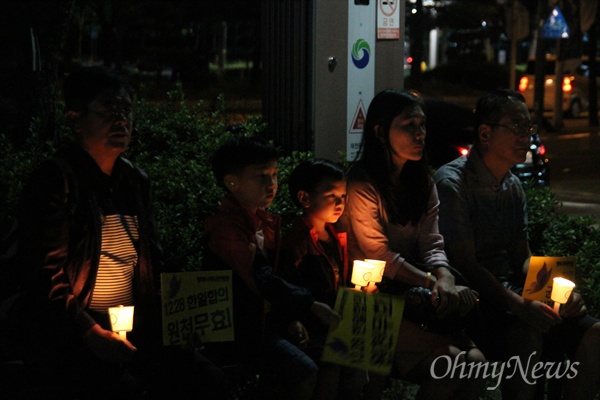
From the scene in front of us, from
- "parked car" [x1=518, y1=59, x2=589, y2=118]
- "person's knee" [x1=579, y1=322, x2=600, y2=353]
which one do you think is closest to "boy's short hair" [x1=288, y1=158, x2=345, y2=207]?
"person's knee" [x1=579, y1=322, x2=600, y2=353]

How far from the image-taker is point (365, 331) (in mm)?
4219

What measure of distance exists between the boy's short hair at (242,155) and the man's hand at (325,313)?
71cm

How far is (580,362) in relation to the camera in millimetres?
4914

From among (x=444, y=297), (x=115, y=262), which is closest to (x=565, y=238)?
(x=444, y=297)

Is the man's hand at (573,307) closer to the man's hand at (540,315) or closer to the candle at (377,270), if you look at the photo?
the man's hand at (540,315)

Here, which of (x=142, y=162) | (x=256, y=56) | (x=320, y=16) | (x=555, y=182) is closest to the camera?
(x=142, y=162)

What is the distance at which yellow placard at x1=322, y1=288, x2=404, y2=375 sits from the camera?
4199mm

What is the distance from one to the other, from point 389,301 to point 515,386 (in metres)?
1.07

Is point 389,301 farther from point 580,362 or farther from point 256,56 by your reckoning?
point 256,56

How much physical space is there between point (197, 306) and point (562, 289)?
73.3 inches

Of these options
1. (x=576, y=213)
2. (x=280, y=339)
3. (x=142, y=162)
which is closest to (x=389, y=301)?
(x=280, y=339)

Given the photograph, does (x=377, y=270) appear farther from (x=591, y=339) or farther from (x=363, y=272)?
(x=591, y=339)

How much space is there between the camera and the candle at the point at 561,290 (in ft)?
15.7

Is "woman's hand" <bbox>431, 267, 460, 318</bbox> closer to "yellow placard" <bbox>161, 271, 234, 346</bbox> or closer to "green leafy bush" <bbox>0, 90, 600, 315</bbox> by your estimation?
"yellow placard" <bbox>161, 271, 234, 346</bbox>
